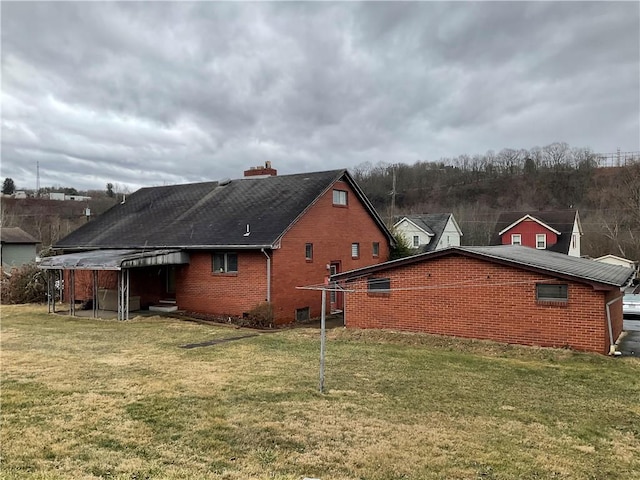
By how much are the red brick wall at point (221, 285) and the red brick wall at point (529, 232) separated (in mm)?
39602

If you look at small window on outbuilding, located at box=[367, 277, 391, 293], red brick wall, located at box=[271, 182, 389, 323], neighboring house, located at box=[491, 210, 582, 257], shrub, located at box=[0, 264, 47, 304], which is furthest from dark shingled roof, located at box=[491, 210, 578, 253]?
shrub, located at box=[0, 264, 47, 304]

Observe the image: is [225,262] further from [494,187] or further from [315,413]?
[494,187]

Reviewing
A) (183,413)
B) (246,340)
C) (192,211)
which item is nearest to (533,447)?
(183,413)

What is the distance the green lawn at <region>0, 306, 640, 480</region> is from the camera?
5406mm

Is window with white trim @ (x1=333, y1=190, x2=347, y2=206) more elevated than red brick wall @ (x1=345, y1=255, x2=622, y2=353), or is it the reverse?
window with white trim @ (x1=333, y1=190, x2=347, y2=206)

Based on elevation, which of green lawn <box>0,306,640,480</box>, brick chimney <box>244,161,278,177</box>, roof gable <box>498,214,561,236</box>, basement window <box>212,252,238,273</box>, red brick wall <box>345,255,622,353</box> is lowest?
green lawn <box>0,306,640,480</box>

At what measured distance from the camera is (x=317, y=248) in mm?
21109

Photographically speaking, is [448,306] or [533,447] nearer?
[533,447]

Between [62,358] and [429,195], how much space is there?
294 ft

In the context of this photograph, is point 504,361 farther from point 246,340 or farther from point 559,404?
point 246,340

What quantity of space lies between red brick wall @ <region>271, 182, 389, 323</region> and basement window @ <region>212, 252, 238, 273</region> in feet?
6.24

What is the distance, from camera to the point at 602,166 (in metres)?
82.9

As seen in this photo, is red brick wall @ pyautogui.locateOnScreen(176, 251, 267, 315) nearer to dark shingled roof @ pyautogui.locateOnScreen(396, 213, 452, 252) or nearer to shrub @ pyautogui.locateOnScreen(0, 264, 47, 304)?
shrub @ pyautogui.locateOnScreen(0, 264, 47, 304)

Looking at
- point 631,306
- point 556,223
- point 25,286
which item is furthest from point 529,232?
point 25,286
